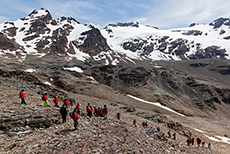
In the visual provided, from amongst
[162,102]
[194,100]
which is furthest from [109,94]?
[194,100]

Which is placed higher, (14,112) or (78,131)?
(14,112)

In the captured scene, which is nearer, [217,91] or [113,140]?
[113,140]

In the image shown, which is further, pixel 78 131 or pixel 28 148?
pixel 78 131

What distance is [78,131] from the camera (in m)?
14.1

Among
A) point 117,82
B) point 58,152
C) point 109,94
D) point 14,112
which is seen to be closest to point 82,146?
point 58,152

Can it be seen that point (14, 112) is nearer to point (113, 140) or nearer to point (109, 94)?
point (113, 140)

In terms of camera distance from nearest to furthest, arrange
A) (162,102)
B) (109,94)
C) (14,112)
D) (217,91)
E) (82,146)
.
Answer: (82,146) → (14,112) → (109,94) → (162,102) → (217,91)

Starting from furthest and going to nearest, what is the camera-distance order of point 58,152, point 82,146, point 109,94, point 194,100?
point 194,100, point 109,94, point 82,146, point 58,152

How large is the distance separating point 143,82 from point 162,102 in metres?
24.8

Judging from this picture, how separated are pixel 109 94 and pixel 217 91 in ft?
304

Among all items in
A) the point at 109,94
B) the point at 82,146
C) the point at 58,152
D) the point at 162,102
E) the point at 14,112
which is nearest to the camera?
the point at 58,152

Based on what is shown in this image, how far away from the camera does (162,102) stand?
81938 mm

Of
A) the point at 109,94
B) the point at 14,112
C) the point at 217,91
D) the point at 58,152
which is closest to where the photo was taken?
the point at 58,152

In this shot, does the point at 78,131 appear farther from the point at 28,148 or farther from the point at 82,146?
the point at 28,148
